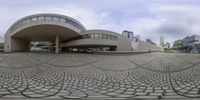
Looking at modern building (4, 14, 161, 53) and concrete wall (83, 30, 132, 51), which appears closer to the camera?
modern building (4, 14, 161, 53)

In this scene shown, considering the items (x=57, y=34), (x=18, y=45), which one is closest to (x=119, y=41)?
(x=57, y=34)

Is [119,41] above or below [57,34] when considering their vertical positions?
below

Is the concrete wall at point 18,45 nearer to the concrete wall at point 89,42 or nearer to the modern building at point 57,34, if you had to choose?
the modern building at point 57,34

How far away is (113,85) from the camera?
815 centimetres

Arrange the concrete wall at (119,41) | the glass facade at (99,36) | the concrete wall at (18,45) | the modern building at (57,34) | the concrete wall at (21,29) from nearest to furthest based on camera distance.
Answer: the concrete wall at (21,29) < the modern building at (57,34) < the concrete wall at (18,45) < the glass facade at (99,36) < the concrete wall at (119,41)

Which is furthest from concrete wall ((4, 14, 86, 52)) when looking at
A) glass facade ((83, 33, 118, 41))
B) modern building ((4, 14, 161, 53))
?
glass facade ((83, 33, 118, 41))

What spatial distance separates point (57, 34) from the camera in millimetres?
30094

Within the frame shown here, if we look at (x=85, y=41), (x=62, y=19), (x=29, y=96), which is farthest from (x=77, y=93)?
(x=85, y=41)

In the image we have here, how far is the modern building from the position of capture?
26219 millimetres

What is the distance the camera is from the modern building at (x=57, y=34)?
26.2 meters

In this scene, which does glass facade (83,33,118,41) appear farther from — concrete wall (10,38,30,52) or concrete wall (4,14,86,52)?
concrete wall (10,38,30,52)

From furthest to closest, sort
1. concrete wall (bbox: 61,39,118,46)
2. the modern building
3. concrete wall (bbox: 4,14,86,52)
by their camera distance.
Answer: concrete wall (bbox: 61,39,118,46), the modern building, concrete wall (bbox: 4,14,86,52)

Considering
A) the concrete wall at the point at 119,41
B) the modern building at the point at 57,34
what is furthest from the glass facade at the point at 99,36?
the concrete wall at the point at 119,41

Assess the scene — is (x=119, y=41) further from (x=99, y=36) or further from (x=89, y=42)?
(x=89, y=42)
